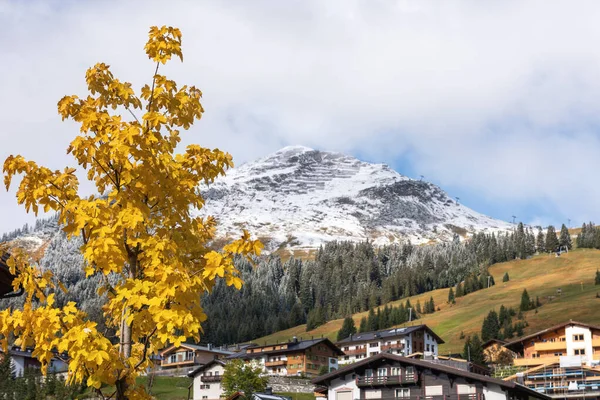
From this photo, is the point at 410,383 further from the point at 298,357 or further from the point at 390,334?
the point at 390,334

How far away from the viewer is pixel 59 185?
383 inches

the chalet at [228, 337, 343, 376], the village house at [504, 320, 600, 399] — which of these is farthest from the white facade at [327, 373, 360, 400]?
the chalet at [228, 337, 343, 376]

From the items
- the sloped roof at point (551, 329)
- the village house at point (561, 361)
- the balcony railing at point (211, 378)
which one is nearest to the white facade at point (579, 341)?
the village house at point (561, 361)

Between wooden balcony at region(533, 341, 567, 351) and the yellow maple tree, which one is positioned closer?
the yellow maple tree

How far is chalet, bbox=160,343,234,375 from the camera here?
142m

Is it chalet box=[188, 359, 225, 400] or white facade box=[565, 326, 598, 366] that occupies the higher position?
white facade box=[565, 326, 598, 366]

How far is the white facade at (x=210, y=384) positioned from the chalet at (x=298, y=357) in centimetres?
2349

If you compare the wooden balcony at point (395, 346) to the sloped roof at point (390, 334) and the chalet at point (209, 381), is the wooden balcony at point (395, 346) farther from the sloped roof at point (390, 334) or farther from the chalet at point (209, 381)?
the chalet at point (209, 381)

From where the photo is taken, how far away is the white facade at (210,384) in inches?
4114

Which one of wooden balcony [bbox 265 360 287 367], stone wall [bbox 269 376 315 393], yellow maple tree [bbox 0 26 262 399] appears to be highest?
yellow maple tree [bbox 0 26 262 399]

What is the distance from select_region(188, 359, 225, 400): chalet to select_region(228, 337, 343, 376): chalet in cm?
2330

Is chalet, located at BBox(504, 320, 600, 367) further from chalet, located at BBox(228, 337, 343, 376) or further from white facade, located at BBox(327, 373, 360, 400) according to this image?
white facade, located at BBox(327, 373, 360, 400)

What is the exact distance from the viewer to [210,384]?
105562 millimetres

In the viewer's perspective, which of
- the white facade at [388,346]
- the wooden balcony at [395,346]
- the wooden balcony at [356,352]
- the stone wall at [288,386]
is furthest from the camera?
the wooden balcony at [356,352]
